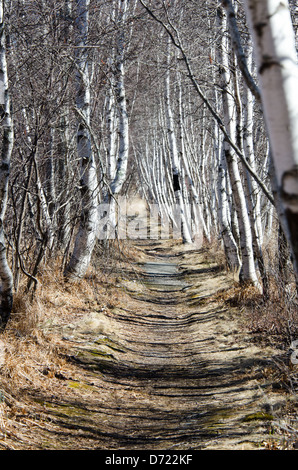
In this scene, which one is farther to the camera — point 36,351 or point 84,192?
point 84,192

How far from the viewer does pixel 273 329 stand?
5617mm

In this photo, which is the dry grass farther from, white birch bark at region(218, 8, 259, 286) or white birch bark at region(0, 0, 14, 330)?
white birch bark at region(218, 8, 259, 286)

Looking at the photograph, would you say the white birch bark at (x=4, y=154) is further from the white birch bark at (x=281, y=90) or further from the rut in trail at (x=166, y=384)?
the white birch bark at (x=281, y=90)

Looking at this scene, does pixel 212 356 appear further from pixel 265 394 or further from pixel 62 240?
pixel 62 240

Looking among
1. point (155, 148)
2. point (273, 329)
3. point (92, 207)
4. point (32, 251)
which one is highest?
point (155, 148)

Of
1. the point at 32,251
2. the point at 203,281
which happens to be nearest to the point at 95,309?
the point at 32,251

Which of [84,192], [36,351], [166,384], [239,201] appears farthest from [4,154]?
[239,201]

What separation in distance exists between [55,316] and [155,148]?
69.4 feet

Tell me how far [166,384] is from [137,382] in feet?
1.12

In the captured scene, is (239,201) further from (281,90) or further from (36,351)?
(281,90)

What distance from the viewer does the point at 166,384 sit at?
4.88 meters

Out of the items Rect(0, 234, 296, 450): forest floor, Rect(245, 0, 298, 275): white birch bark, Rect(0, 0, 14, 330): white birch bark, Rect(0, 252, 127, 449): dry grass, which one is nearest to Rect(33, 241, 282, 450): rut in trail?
Rect(0, 234, 296, 450): forest floor

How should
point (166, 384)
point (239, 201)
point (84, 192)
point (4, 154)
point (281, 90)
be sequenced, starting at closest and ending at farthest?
point (281, 90) → point (166, 384) → point (4, 154) → point (239, 201) → point (84, 192)

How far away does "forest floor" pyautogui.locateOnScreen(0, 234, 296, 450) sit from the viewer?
12.0 feet
